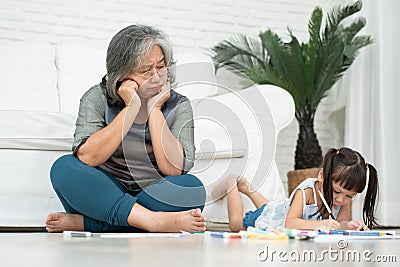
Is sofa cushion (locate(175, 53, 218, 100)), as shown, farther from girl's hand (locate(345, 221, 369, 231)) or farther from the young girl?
girl's hand (locate(345, 221, 369, 231))

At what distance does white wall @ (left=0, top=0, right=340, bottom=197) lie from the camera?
371 centimetres

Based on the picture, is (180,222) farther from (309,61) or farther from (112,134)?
(309,61)

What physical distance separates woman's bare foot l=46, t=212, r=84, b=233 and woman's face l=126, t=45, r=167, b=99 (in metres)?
0.43

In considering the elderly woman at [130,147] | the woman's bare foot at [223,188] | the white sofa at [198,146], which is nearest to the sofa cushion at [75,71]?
the white sofa at [198,146]

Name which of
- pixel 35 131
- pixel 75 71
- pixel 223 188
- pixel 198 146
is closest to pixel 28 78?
pixel 75 71

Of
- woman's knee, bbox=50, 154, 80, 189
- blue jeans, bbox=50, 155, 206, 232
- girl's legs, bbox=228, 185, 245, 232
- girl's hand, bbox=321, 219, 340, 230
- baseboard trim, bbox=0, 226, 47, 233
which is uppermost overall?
woman's knee, bbox=50, 154, 80, 189

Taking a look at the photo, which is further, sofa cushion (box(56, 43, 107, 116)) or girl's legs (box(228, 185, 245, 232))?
sofa cushion (box(56, 43, 107, 116))

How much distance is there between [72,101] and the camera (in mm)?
3225

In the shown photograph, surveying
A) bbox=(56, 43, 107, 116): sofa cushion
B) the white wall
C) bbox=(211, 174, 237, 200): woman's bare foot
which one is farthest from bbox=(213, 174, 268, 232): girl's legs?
the white wall

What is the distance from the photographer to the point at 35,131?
95.7 inches

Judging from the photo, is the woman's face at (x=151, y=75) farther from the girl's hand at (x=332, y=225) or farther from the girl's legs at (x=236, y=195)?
the girl's hand at (x=332, y=225)

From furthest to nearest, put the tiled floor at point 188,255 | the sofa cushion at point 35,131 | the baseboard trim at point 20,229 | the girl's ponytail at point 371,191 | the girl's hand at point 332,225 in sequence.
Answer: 1. the baseboard trim at point 20,229
2. the sofa cushion at point 35,131
3. the girl's ponytail at point 371,191
4. the girl's hand at point 332,225
5. the tiled floor at point 188,255

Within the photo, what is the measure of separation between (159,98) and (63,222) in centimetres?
48

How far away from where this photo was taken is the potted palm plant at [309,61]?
12.1 feet
